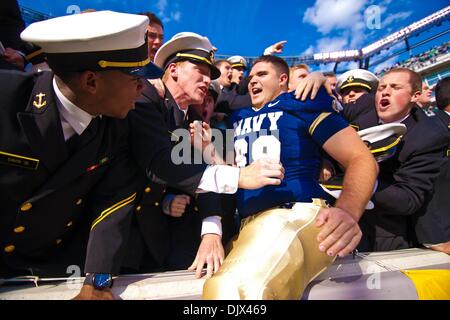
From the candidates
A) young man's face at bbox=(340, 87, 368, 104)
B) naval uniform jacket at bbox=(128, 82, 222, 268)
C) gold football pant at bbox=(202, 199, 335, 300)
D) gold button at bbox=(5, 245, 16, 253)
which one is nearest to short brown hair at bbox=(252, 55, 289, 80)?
naval uniform jacket at bbox=(128, 82, 222, 268)

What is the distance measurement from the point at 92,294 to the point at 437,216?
2530 millimetres

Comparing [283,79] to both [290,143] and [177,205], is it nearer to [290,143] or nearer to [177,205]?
[290,143]

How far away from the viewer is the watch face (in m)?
1.24

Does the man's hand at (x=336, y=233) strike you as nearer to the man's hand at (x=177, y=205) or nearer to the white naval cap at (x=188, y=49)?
the man's hand at (x=177, y=205)

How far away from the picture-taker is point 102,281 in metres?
1.26

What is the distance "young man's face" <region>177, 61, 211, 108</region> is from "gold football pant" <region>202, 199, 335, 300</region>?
1226 millimetres

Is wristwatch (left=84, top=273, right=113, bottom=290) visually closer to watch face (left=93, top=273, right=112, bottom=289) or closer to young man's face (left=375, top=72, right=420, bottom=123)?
watch face (left=93, top=273, right=112, bottom=289)

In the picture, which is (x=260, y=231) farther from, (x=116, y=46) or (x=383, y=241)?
(x=383, y=241)

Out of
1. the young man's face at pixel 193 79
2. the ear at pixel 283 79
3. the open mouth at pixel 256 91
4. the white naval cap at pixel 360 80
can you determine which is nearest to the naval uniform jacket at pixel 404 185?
the ear at pixel 283 79

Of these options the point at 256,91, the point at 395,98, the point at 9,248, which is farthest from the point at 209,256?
the point at 395,98

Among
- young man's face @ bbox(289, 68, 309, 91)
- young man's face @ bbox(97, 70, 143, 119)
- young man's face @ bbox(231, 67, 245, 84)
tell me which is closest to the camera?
young man's face @ bbox(97, 70, 143, 119)

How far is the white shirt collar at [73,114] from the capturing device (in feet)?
4.30
